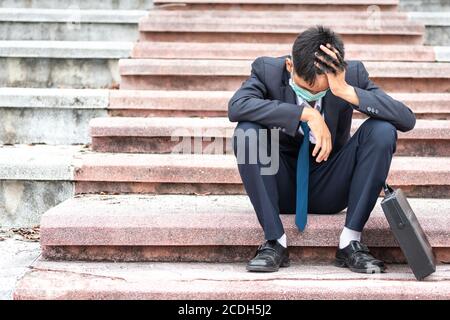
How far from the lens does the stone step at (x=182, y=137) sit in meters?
3.79

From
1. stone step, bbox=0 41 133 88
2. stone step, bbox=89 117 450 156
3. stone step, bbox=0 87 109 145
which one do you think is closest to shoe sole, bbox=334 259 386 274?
stone step, bbox=89 117 450 156

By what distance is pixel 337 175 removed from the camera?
2.96 m

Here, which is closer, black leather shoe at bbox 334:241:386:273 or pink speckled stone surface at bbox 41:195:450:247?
black leather shoe at bbox 334:241:386:273

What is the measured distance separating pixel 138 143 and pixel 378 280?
1.70 metres

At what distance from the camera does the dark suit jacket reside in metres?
2.83

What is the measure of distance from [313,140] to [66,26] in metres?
2.86

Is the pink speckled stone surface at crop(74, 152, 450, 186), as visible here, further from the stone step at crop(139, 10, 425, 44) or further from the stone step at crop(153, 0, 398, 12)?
the stone step at crop(153, 0, 398, 12)

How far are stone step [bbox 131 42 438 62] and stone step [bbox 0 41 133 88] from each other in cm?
29

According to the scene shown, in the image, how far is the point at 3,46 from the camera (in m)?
4.53

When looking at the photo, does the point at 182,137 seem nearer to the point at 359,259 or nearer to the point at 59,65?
the point at 59,65

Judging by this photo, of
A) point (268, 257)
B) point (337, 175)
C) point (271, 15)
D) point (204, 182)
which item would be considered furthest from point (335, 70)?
point (271, 15)
